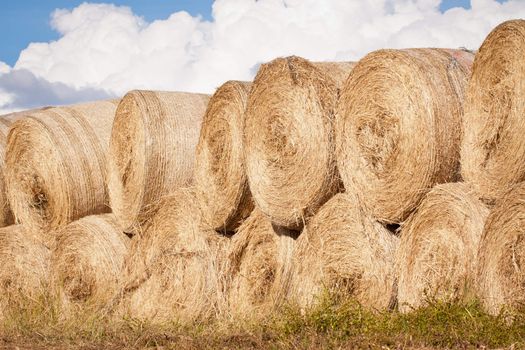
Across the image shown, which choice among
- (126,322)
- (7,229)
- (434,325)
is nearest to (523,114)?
(434,325)

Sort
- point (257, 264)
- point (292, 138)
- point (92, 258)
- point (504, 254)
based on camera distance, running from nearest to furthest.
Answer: point (504, 254) < point (292, 138) < point (257, 264) < point (92, 258)

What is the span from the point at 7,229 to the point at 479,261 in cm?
654

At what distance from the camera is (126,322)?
7.06 m

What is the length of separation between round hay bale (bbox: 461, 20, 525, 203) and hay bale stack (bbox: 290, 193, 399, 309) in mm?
1006

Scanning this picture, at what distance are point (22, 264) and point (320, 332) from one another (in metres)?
5.36

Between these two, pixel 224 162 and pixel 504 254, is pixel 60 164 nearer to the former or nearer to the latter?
pixel 224 162

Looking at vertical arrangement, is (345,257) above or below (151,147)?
below

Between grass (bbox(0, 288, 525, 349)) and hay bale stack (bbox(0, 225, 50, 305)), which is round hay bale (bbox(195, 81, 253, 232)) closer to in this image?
grass (bbox(0, 288, 525, 349))

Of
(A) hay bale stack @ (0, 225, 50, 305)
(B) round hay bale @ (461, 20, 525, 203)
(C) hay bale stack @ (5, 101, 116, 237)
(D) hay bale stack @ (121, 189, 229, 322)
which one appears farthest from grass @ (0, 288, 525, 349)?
(A) hay bale stack @ (0, 225, 50, 305)

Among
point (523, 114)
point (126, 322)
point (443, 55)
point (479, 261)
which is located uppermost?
point (443, 55)

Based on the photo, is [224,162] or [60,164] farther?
[60,164]

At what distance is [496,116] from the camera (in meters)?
5.93

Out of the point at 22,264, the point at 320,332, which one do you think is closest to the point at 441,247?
the point at 320,332

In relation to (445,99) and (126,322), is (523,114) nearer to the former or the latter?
(445,99)
